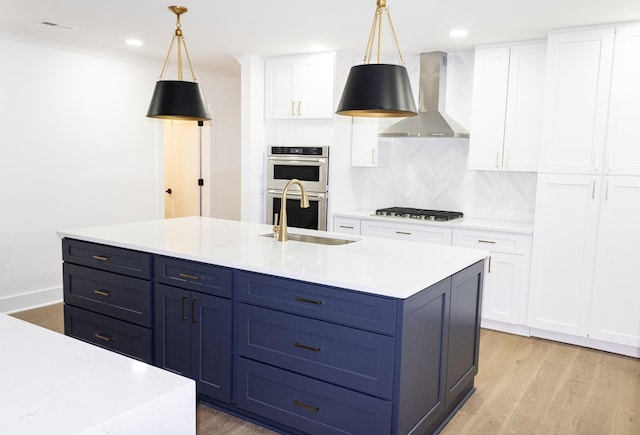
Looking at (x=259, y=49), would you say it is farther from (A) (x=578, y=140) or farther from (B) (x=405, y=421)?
(B) (x=405, y=421)

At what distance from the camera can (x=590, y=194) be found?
3850 millimetres

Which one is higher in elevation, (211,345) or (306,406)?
(211,345)

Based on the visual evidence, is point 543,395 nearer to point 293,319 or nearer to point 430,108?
point 293,319

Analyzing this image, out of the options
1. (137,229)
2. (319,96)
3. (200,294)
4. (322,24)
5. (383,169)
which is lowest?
(200,294)

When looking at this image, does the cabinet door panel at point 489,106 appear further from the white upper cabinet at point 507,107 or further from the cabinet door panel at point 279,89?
the cabinet door panel at point 279,89

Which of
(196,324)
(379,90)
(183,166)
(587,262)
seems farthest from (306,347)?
(183,166)

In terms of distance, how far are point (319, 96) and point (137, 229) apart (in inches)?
91.8

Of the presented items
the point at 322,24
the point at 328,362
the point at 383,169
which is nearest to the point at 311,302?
the point at 328,362

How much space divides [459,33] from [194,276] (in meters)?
2.85

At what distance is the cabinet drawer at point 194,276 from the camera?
2.63 metres

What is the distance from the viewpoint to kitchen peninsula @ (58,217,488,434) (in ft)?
7.20

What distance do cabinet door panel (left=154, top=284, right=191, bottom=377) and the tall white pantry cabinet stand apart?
2.75 m

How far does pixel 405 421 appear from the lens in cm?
221

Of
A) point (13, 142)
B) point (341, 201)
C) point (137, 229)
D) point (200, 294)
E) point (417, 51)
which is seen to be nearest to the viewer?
point (200, 294)
